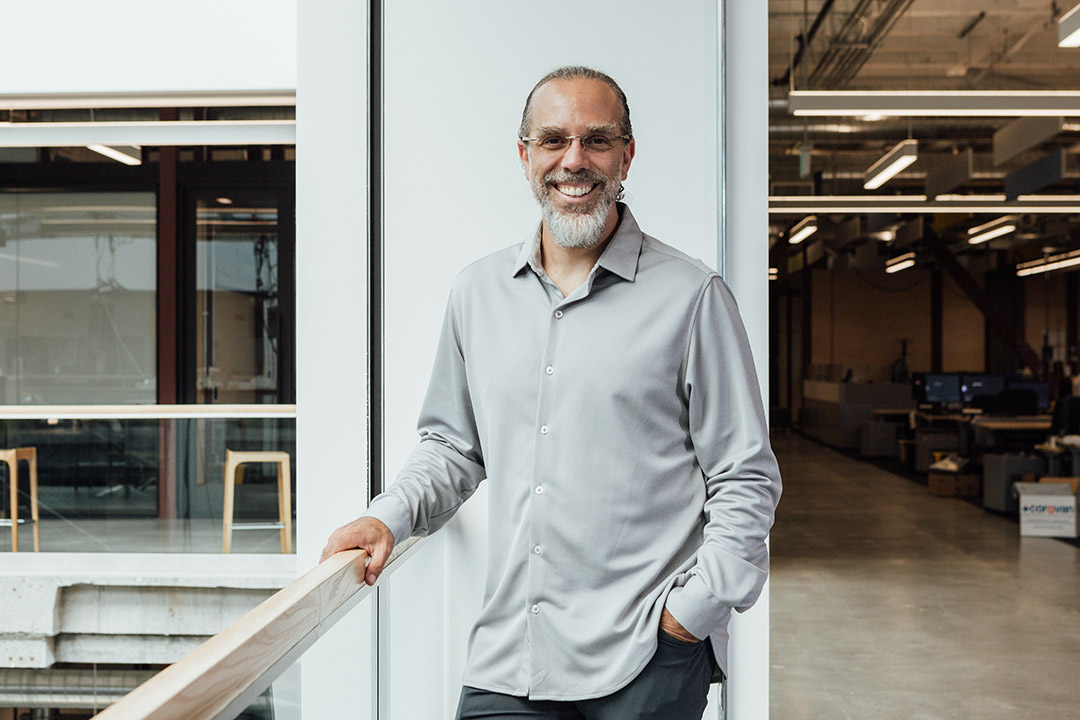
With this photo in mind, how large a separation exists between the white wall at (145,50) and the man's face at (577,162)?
1.98m

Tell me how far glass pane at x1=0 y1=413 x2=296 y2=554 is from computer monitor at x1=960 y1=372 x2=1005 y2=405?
33.4 feet

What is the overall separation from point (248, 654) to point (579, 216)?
2.70 feet

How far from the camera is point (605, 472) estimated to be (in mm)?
1373

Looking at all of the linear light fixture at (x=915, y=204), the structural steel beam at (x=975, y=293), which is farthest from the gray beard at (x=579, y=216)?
the structural steel beam at (x=975, y=293)

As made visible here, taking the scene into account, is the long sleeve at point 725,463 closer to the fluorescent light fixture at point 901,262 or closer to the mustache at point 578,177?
the mustache at point 578,177

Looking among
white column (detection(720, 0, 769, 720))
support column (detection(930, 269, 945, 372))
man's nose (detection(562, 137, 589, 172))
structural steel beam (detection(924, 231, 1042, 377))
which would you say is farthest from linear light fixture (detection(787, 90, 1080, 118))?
support column (detection(930, 269, 945, 372))

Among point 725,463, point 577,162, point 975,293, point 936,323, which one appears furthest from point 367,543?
point 936,323

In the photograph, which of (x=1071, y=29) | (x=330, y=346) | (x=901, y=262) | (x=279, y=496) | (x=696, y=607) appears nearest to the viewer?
(x=696, y=607)

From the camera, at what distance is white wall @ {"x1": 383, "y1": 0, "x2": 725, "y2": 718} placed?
7.45ft

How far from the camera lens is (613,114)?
1418mm

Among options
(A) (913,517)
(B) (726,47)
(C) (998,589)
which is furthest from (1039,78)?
(B) (726,47)

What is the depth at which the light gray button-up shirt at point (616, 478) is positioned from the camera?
134cm

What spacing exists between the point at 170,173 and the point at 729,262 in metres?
2.50

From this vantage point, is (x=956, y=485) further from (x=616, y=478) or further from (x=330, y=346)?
(x=616, y=478)
